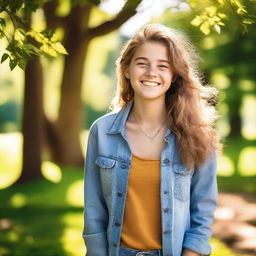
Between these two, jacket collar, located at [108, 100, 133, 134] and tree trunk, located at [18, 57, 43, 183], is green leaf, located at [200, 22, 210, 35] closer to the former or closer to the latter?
jacket collar, located at [108, 100, 133, 134]

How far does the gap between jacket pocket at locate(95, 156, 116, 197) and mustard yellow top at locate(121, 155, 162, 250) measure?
0.12m

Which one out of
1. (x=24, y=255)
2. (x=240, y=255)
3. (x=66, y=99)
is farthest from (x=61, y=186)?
(x=240, y=255)

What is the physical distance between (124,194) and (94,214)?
0.26m

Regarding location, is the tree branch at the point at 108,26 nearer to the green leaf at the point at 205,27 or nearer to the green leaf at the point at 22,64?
the green leaf at the point at 205,27

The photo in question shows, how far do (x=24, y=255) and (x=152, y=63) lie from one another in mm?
4677

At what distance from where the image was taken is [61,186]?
1198 cm

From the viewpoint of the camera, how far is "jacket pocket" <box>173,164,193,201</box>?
9.80 feet

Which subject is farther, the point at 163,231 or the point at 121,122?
the point at 121,122

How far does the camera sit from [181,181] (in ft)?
9.84

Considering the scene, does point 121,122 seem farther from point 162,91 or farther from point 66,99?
point 66,99

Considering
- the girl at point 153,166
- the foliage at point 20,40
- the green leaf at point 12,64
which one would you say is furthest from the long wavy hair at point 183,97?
the green leaf at point 12,64

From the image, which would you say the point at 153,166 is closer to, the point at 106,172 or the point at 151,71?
the point at 106,172

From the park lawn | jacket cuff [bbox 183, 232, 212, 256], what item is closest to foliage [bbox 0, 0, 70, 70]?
jacket cuff [bbox 183, 232, 212, 256]

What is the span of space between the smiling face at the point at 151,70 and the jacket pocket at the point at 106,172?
44 cm
